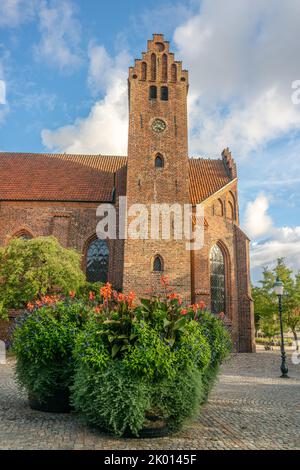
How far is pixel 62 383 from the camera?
815cm

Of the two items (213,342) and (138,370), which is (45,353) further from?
(213,342)

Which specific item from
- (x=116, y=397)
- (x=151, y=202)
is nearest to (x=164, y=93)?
(x=151, y=202)

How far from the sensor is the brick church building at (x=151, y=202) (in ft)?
69.5

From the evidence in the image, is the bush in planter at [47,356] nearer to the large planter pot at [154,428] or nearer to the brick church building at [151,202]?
the large planter pot at [154,428]

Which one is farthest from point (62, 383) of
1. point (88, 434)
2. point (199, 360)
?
point (199, 360)

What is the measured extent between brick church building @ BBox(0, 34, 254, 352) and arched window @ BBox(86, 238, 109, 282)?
2.6 inches

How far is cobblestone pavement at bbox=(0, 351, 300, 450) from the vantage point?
5993 millimetres

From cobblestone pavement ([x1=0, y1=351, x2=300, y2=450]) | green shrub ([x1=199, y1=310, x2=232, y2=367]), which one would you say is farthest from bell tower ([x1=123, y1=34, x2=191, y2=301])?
green shrub ([x1=199, y1=310, x2=232, y2=367])

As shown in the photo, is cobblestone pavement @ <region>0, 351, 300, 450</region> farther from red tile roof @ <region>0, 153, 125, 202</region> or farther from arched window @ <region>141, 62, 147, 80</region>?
arched window @ <region>141, 62, 147, 80</region>

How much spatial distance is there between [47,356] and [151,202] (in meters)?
14.8

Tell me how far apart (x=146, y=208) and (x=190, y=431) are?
15.8 metres

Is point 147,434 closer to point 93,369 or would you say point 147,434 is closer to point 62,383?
point 93,369

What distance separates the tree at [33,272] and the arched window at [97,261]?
478 centimetres
